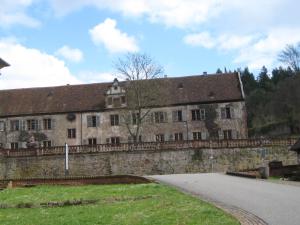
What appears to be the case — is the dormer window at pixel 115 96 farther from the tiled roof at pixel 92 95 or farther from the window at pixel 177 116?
the window at pixel 177 116

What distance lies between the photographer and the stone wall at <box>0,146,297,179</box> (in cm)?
5375

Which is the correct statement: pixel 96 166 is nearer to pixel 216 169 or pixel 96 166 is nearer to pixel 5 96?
pixel 216 169

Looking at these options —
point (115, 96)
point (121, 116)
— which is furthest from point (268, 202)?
point (115, 96)

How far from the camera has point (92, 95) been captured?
7400 cm

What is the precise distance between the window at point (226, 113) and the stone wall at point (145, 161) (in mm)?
14771

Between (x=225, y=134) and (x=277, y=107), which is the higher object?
(x=277, y=107)

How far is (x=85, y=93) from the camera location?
245 ft

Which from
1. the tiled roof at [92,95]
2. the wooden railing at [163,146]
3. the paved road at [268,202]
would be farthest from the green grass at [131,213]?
the tiled roof at [92,95]

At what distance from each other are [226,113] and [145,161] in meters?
19.0

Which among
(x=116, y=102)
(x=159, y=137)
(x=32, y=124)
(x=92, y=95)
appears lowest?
(x=159, y=137)

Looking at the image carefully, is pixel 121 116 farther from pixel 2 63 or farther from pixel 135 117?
pixel 2 63

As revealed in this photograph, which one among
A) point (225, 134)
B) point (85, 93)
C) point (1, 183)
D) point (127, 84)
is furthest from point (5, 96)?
point (1, 183)

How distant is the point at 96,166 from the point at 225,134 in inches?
855

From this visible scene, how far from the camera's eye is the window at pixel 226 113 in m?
68.6
